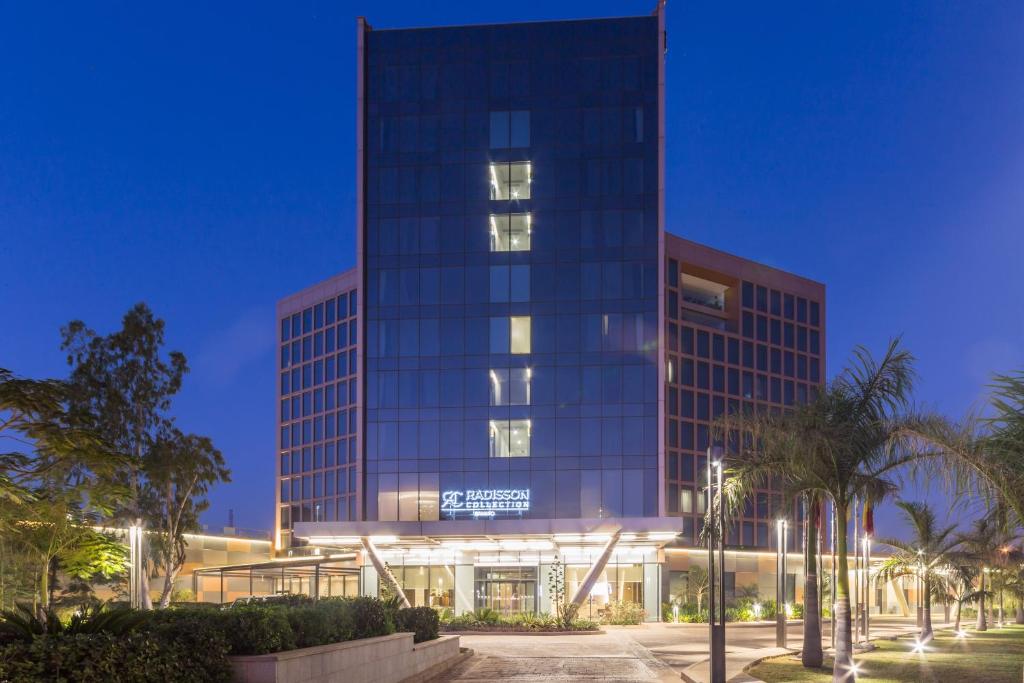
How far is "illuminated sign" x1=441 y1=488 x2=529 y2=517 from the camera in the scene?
6938 centimetres

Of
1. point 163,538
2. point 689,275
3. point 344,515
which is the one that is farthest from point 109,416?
point 689,275

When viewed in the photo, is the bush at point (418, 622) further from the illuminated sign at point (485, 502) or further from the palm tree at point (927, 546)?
the illuminated sign at point (485, 502)

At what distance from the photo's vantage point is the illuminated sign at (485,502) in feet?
228

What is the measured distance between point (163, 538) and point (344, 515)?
46798mm

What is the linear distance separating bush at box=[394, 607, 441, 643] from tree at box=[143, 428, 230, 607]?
19.9 meters

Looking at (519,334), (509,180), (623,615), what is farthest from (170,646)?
(509,180)

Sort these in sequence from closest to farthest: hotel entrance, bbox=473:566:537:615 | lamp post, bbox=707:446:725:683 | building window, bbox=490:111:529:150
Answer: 1. lamp post, bbox=707:446:725:683
2. hotel entrance, bbox=473:566:537:615
3. building window, bbox=490:111:529:150

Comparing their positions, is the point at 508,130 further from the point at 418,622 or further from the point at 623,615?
the point at 418,622

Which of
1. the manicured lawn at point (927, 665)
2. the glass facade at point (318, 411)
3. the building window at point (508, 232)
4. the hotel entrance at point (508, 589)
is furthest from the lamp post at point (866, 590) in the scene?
the glass facade at point (318, 411)

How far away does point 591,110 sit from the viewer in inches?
2837

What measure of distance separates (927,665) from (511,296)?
42.1 meters

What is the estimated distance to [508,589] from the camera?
6838 centimetres

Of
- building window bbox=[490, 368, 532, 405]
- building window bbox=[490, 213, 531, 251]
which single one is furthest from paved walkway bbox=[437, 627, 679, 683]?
building window bbox=[490, 213, 531, 251]

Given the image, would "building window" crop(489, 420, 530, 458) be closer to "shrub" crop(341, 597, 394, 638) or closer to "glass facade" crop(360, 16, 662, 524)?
"glass facade" crop(360, 16, 662, 524)
